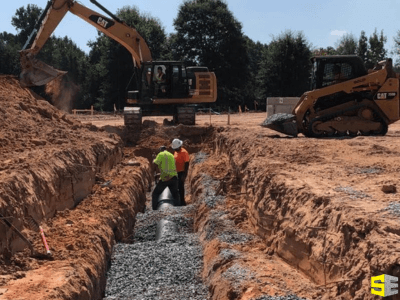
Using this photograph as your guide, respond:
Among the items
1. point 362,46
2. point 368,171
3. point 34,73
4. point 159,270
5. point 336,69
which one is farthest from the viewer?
point 362,46

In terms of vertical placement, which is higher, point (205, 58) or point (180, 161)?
point (205, 58)

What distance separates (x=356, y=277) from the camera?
5.82 meters

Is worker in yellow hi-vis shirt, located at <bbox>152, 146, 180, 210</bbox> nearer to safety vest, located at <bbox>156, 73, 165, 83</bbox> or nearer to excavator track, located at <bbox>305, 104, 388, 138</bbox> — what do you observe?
excavator track, located at <bbox>305, 104, 388, 138</bbox>

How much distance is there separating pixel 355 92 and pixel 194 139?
9.10 metres

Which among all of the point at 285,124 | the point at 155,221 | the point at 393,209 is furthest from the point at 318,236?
the point at 285,124

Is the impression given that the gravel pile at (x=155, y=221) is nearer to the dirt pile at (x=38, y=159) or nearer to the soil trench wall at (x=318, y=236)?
the dirt pile at (x=38, y=159)

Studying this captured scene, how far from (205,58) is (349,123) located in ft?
113

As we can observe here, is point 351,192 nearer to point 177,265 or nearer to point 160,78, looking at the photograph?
point 177,265

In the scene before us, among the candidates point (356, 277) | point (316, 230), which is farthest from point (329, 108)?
point (356, 277)

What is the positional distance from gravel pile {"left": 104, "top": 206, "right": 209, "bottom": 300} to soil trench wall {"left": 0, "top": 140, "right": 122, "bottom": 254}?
1619 millimetres

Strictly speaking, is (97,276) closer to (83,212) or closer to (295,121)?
(83,212)

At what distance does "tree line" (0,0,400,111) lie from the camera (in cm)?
4834

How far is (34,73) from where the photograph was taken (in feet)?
63.0

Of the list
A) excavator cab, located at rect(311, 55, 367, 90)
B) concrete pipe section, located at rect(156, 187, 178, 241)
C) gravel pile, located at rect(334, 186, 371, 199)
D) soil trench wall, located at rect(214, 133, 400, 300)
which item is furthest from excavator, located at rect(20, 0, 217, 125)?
gravel pile, located at rect(334, 186, 371, 199)
